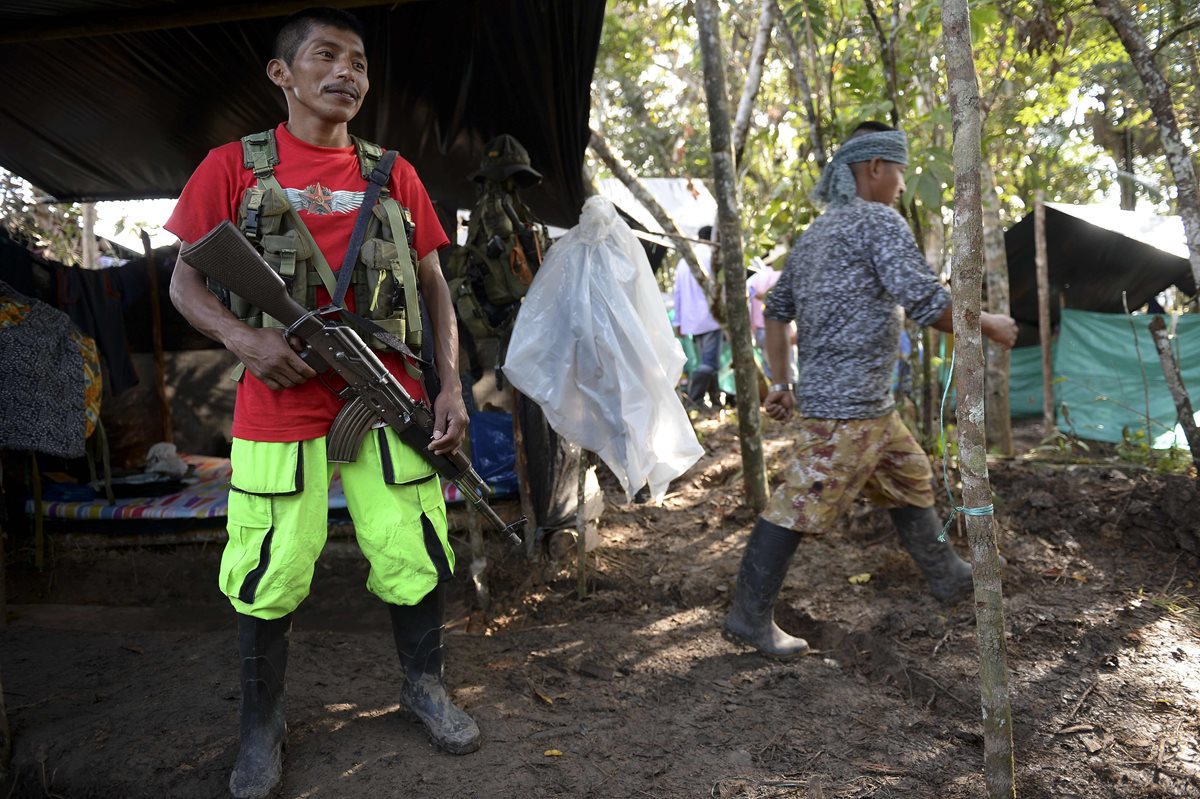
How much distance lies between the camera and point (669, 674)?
2703 mm

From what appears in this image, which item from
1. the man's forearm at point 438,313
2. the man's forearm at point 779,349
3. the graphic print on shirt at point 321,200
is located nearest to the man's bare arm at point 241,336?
the graphic print on shirt at point 321,200

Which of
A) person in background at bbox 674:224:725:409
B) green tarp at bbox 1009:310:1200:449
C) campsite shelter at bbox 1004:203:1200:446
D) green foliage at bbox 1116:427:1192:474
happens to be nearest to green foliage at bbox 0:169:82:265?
person in background at bbox 674:224:725:409

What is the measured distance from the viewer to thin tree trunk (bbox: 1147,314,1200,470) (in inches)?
137

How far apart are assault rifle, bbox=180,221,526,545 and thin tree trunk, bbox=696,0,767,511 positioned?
221 cm

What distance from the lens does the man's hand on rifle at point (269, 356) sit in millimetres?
1873

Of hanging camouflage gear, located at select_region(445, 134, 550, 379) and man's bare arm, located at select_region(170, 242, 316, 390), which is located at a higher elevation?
hanging camouflage gear, located at select_region(445, 134, 550, 379)

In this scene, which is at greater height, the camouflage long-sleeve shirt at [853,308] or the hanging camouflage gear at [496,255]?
the hanging camouflage gear at [496,255]

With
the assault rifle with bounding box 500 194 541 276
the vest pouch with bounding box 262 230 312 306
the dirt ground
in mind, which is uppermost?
the assault rifle with bounding box 500 194 541 276

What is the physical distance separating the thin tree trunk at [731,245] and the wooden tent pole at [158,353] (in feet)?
11.6

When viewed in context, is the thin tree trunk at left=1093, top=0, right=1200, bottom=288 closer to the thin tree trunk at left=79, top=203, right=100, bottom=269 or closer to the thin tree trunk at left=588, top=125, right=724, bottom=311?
the thin tree trunk at left=588, top=125, right=724, bottom=311

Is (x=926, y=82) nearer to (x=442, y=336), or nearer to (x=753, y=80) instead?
(x=753, y=80)

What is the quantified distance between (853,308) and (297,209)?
183 centimetres

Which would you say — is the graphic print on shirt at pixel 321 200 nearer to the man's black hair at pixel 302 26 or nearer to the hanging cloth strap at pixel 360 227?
→ the hanging cloth strap at pixel 360 227

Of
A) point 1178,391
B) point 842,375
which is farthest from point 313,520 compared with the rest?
point 1178,391
